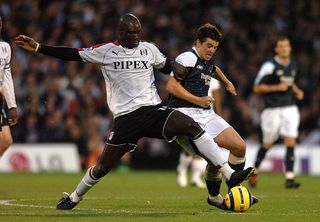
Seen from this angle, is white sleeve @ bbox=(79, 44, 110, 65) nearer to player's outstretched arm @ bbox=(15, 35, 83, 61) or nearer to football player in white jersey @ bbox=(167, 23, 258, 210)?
player's outstretched arm @ bbox=(15, 35, 83, 61)

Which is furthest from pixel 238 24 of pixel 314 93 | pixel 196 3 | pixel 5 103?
pixel 5 103

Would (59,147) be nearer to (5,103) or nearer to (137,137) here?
(5,103)

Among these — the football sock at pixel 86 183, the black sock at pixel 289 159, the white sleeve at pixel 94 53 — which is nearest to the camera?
the white sleeve at pixel 94 53

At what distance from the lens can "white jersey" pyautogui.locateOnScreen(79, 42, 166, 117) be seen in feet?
32.0

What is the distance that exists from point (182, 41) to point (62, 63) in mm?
3817

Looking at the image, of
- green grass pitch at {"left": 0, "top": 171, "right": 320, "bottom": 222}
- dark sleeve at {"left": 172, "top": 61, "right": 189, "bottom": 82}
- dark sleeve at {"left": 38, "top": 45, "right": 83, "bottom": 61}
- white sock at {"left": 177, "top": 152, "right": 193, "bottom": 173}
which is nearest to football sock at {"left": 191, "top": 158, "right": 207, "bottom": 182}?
white sock at {"left": 177, "top": 152, "right": 193, "bottom": 173}

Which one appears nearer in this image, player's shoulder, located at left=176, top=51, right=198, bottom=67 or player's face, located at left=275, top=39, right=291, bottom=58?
player's shoulder, located at left=176, top=51, right=198, bottom=67

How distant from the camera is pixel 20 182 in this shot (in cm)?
1719

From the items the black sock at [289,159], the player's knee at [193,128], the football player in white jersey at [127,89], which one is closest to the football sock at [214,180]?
the football player in white jersey at [127,89]

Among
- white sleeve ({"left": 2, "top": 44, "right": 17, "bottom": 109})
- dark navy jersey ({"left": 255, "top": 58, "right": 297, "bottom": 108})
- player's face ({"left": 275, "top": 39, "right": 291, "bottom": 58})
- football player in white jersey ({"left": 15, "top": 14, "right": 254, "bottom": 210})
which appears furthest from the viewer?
dark navy jersey ({"left": 255, "top": 58, "right": 297, "bottom": 108})

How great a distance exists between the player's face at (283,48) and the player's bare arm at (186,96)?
20.1 feet

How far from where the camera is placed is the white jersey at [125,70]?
32.0 ft

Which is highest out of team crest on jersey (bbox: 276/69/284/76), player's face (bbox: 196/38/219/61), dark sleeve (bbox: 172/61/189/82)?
player's face (bbox: 196/38/219/61)

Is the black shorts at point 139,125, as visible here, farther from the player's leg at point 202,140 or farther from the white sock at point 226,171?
the white sock at point 226,171
